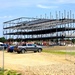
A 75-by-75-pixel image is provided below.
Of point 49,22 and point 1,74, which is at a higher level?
point 49,22

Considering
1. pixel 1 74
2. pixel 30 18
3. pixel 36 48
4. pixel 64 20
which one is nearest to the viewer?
pixel 1 74

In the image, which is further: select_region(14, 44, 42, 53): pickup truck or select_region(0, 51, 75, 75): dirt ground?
select_region(14, 44, 42, 53): pickup truck

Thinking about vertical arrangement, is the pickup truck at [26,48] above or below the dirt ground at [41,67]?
above

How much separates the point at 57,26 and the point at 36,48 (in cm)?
3587

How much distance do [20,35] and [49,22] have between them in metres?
27.7

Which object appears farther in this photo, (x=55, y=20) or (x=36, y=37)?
(x=36, y=37)

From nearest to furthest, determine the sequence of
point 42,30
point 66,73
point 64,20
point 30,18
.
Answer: point 66,73 → point 64,20 → point 30,18 → point 42,30

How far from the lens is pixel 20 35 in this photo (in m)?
106

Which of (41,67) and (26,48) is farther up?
(26,48)

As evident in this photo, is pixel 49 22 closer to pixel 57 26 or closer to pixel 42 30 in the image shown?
pixel 57 26

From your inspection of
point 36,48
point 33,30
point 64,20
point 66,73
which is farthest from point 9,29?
point 66,73

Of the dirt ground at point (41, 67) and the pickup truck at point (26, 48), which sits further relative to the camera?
the pickup truck at point (26, 48)

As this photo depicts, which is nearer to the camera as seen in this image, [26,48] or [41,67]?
[41,67]

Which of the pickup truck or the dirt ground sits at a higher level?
the pickup truck
